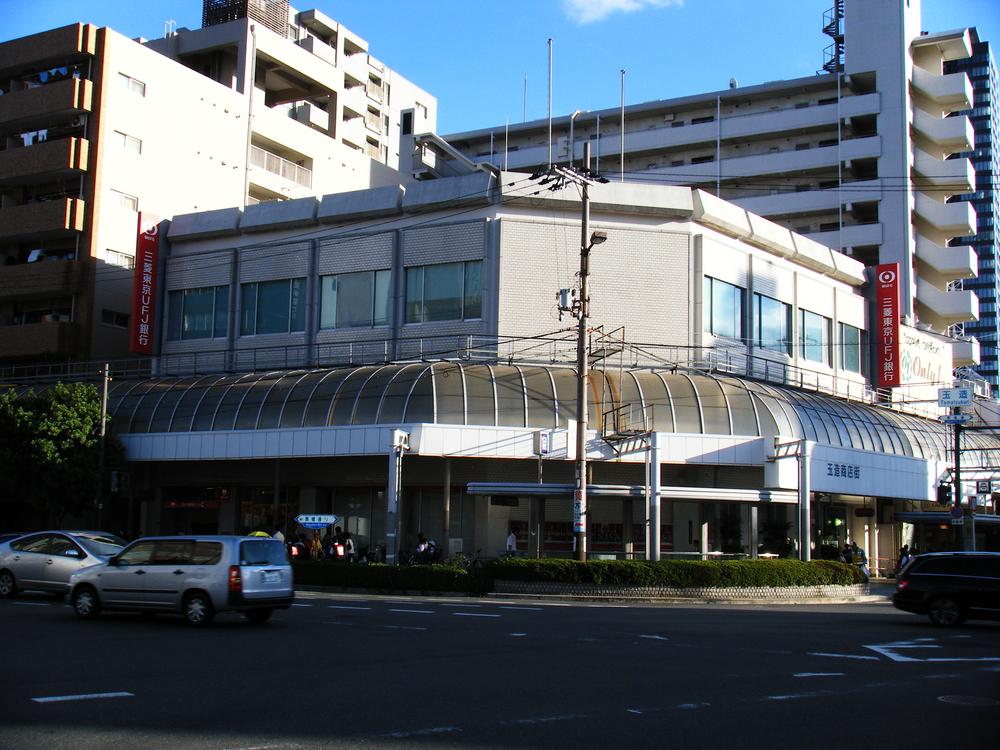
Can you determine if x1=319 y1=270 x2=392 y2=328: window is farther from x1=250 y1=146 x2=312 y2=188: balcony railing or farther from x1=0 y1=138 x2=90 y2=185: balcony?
x1=250 y1=146 x2=312 y2=188: balcony railing

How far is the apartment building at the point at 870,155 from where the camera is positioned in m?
73.0

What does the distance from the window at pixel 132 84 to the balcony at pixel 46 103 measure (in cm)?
180

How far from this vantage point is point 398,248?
145ft

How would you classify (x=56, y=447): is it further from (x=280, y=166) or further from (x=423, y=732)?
(x=423, y=732)

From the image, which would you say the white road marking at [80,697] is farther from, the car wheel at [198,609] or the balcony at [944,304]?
the balcony at [944,304]

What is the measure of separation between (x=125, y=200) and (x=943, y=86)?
57.9 m

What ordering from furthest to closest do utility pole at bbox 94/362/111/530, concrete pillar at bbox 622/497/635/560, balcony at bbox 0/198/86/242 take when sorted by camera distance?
balcony at bbox 0/198/86/242 → utility pole at bbox 94/362/111/530 → concrete pillar at bbox 622/497/635/560

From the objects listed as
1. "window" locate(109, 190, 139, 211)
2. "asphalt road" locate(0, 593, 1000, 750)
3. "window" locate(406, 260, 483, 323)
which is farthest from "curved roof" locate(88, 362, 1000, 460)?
"window" locate(109, 190, 139, 211)

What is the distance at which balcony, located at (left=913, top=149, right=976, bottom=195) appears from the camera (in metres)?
74.4

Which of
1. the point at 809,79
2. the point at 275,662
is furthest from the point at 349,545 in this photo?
the point at 809,79

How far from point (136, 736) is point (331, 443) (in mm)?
27248

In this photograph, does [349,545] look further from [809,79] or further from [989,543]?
[809,79]

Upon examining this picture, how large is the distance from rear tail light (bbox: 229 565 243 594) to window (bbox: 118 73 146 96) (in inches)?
1715

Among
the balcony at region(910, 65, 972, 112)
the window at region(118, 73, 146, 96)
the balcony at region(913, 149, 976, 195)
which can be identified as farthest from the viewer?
the balcony at region(910, 65, 972, 112)
